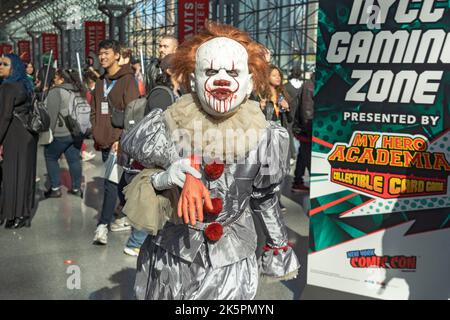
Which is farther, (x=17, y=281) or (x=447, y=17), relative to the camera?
(x=17, y=281)

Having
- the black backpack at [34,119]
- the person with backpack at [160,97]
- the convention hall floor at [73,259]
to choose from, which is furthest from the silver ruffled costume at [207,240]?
the black backpack at [34,119]

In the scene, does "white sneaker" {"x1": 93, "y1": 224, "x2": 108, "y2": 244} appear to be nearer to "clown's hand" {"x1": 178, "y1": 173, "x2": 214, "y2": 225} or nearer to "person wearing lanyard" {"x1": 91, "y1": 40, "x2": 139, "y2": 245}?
"person wearing lanyard" {"x1": 91, "y1": 40, "x2": 139, "y2": 245}

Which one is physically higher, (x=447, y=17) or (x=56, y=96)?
(x=447, y=17)

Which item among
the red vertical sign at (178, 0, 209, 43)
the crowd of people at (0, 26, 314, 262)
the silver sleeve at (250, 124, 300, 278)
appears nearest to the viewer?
the silver sleeve at (250, 124, 300, 278)

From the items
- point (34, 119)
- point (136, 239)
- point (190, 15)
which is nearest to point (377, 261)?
point (136, 239)

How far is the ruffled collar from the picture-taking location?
6.32 feet

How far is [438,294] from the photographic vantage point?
2881 mm

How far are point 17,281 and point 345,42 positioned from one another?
2.40m

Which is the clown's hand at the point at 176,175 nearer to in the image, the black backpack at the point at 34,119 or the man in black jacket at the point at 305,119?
→ the black backpack at the point at 34,119

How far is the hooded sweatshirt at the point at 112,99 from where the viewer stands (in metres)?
4.18

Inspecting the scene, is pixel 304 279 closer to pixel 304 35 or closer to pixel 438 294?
pixel 438 294

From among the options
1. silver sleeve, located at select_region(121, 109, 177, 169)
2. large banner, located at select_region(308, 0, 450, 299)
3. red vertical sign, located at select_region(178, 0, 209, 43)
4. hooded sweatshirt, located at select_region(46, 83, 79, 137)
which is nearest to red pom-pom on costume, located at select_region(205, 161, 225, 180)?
silver sleeve, located at select_region(121, 109, 177, 169)

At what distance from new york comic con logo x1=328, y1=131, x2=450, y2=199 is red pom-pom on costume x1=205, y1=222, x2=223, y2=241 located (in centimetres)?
129
